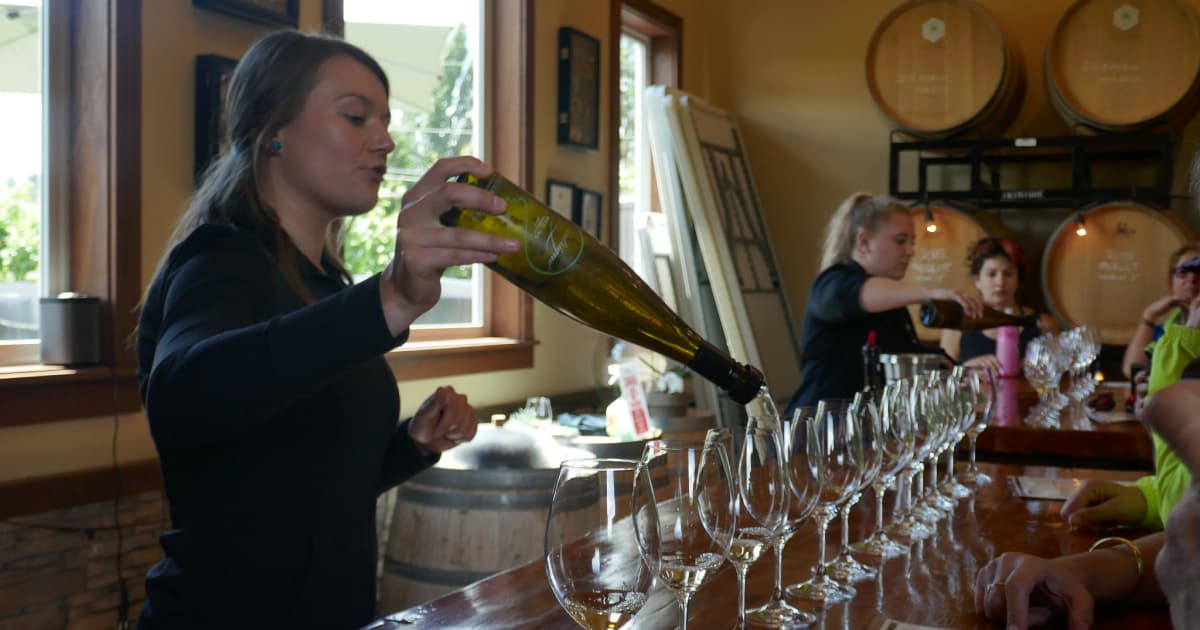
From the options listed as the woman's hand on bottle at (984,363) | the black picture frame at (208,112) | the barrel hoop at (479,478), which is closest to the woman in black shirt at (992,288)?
the woman's hand on bottle at (984,363)

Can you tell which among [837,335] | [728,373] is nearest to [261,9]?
[837,335]

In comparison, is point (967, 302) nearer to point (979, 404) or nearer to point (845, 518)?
point (979, 404)

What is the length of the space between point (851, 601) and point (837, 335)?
2.51 m

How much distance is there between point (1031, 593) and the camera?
129 cm

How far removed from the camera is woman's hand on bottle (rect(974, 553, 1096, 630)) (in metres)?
1.24

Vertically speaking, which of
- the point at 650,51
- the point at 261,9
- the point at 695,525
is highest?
the point at 650,51

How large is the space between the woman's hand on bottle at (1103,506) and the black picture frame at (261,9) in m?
2.41

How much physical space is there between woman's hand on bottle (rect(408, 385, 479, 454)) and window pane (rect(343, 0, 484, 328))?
7.01 feet

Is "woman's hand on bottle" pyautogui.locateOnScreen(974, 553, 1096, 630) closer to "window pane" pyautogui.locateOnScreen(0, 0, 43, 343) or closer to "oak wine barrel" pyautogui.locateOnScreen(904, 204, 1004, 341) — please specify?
"window pane" pyautogui.locateOnScreen(0, 0, 43, 343)

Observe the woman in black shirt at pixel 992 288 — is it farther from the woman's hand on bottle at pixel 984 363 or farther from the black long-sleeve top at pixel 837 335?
the black long-sleeve top at pixel 837 335

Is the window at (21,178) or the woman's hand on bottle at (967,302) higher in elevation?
the window at (21,178)

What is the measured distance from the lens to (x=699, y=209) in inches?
209

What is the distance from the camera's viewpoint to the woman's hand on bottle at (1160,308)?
15.1 ft

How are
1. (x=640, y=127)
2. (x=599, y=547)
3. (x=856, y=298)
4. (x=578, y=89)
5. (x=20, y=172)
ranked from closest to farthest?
(x=599, y=547)
(x=20, y=172)
(x=856, y=298)
(x=578, y=89)
(x=640, y=127)
